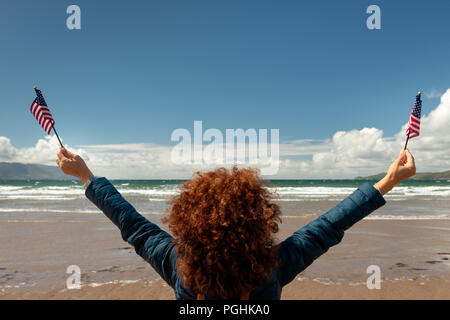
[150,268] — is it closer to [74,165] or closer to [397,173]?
[74,165]

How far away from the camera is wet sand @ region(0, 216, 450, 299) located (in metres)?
5.20

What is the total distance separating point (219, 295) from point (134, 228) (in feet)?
1.78

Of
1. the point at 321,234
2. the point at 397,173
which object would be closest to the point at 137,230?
the point at 321,234

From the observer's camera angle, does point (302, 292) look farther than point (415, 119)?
Yes

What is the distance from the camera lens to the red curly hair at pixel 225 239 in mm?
1308

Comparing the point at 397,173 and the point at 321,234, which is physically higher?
the point at 397,173

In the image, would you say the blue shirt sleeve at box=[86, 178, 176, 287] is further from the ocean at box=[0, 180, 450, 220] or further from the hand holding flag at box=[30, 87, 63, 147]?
the hand holding flag at box=[30, 87, 63, 147]

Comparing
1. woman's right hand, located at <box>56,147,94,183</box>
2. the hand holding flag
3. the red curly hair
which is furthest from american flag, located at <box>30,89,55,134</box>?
the red curly hair

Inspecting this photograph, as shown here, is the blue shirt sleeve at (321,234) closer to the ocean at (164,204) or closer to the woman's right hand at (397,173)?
the woman's right hand at (397,173)

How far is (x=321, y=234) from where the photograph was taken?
1.49 m

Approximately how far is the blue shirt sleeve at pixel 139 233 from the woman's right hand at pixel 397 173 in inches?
42.4

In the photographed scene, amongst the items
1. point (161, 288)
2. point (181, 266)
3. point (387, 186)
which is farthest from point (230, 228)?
point (161, 288)

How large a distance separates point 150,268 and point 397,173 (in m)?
5.69

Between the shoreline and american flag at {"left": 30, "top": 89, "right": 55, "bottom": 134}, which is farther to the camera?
the shoreline
